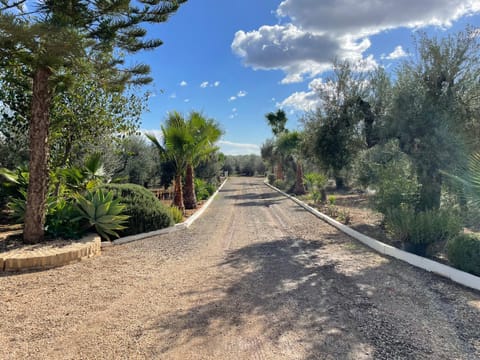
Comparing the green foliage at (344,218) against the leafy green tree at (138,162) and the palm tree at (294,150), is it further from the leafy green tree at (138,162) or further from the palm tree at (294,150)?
the leafy green tree at (138,162)

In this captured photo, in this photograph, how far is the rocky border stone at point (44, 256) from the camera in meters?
5.00

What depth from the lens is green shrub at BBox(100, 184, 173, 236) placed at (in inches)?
311

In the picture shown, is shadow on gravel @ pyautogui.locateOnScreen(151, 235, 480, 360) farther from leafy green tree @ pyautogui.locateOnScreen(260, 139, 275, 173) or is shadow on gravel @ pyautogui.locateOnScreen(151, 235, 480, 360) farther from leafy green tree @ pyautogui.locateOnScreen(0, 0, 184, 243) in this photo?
leafy green tree @ pyautogui.locateOnScreen(260, 139, 275, 173)

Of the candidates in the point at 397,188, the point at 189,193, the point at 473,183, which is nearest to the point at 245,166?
the point at 189,193

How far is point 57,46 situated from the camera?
4969 millimetres

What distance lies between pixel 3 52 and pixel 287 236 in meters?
7.53

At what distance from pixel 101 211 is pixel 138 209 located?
44.8 inches

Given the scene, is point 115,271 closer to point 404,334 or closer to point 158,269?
point 158,269

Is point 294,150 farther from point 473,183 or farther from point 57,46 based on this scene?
point 57,46

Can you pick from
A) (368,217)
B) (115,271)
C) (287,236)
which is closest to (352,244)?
(287,236)

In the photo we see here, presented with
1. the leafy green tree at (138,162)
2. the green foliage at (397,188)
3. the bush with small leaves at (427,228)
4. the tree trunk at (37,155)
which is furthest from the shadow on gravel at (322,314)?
the leafy green tree at (138,162)

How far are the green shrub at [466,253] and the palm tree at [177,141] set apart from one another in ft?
29.8

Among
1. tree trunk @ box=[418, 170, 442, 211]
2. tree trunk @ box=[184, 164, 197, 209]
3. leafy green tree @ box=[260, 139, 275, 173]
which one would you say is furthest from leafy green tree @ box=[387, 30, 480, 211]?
leafy green tree @ box=[260, 139, 275, 173]

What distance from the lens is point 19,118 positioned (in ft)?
26.2
